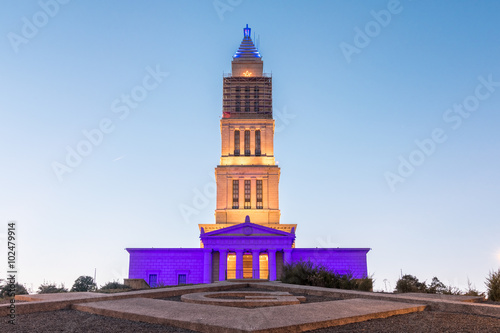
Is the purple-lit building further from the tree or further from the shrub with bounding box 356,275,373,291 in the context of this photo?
the shrub with bounding box 356,275,373,291

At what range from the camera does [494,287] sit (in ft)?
44.2

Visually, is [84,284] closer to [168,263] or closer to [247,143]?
[168,263]

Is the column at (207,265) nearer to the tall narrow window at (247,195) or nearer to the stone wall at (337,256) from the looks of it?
the stone wall at (337,256)

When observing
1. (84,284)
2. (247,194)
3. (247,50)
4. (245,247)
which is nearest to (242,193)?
(247,194)

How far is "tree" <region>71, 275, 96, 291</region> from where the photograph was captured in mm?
23938

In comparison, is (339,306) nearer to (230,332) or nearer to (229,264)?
(230,332)

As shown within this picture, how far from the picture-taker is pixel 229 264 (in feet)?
162

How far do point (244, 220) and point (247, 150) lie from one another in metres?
10.5

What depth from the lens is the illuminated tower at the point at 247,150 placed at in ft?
187

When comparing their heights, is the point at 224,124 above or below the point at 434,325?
above

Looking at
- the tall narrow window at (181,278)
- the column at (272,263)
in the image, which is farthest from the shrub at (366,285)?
the tall narrow window at (181,278)

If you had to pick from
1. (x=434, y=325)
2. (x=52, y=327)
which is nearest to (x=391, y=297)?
(x=434, y=325)

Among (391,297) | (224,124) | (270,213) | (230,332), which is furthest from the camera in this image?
(224,124)

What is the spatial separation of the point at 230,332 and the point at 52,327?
3487 millimetres
